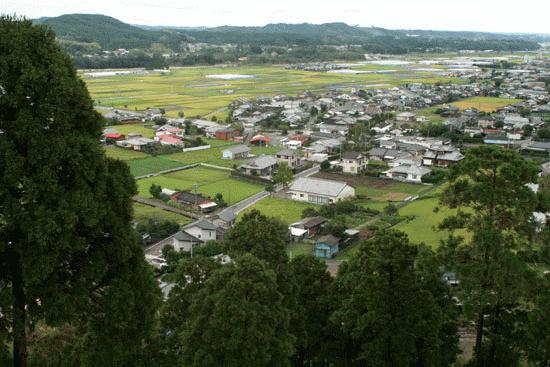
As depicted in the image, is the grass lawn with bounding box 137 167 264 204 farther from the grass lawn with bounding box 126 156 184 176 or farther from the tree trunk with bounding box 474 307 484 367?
the tree trunk with bounding box 474 307 484 367

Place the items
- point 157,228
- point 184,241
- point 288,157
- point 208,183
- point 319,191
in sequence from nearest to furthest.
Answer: point 184,241 → point 157,228 → point 319,191 → point 208,183 → point 288,157

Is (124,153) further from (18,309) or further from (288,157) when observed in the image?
(18,309)

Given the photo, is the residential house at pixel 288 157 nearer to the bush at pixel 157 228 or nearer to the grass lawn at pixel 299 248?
the bush at pixel 157 228

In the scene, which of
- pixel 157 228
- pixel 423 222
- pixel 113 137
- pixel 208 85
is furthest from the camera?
pixel 208 85

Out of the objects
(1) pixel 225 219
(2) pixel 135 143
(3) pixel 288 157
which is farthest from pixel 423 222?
(2) pixel 135 143

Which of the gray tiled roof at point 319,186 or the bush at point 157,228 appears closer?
the bush at point 157,228

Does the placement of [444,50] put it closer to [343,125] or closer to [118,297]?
[343,125]

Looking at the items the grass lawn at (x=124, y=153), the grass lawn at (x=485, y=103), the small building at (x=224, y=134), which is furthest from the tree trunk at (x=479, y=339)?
the grass lawn at (x=485, y=103)
